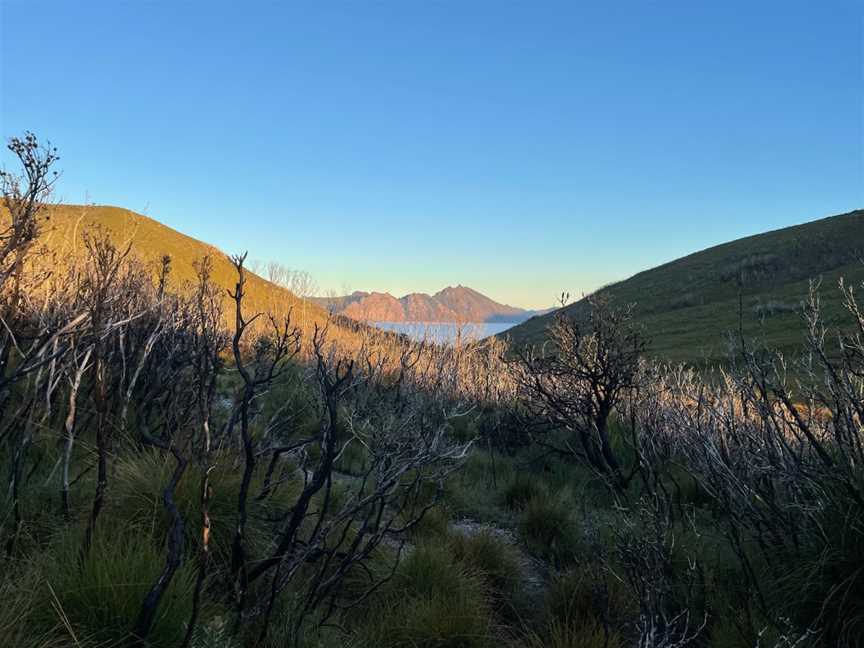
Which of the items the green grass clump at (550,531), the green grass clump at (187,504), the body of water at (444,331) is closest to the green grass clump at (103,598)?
the green grass clump at (187,504)

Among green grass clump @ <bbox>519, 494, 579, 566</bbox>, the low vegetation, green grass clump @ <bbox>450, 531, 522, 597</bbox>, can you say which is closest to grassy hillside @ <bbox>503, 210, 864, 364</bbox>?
green grass clump @ <bbox>519, 494, 579, 566</bbox>

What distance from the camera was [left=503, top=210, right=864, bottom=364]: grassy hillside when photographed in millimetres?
24828

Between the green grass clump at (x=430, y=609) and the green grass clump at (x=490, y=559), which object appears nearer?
the green grass clump at (x=430, y=609)

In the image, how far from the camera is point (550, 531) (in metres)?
5.04

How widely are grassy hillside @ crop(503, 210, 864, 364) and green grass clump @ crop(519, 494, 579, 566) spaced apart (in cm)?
1759

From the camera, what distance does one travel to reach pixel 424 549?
3650mm

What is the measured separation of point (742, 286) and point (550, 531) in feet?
91.7

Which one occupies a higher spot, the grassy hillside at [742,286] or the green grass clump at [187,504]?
the grassy hillside at [742,286]

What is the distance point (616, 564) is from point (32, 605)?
3.67 m

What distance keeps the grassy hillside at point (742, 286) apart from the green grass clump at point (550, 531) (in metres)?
17.6

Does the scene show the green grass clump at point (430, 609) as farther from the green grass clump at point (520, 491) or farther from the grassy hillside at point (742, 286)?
the grassy hillside at point (742, 286)

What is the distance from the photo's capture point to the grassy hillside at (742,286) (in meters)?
24.8

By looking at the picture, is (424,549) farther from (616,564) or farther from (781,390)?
(781,390)

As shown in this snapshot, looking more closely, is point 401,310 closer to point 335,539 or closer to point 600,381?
point 600,381
